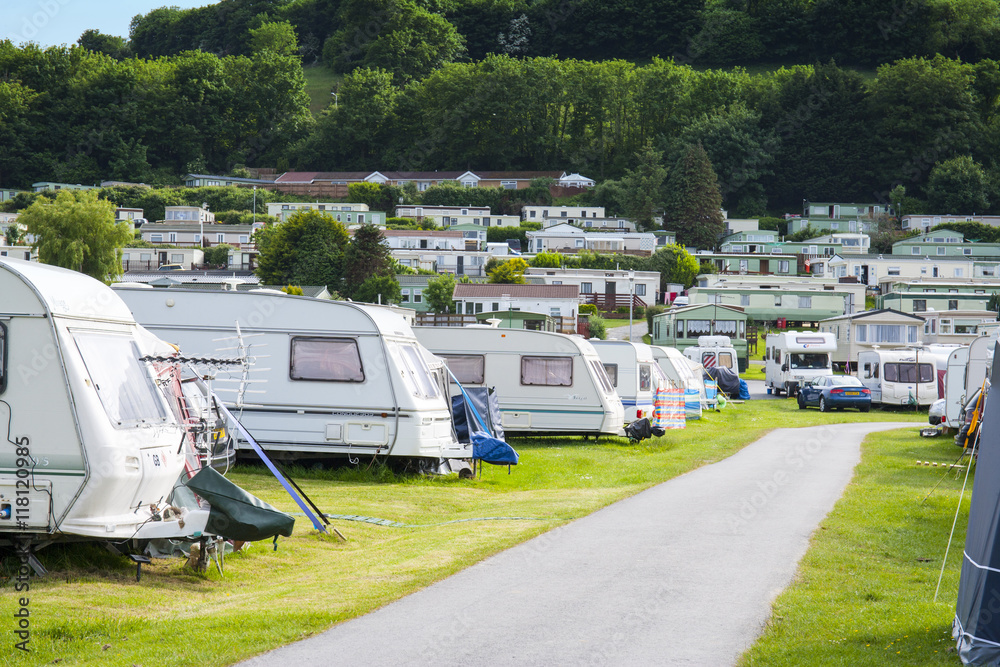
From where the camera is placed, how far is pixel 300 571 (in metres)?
9.12

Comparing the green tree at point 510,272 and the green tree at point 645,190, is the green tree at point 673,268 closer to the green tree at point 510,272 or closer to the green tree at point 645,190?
the green tree at point 510,272

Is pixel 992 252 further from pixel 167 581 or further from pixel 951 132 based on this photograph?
pixel 167 581

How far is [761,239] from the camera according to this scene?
96688 mm

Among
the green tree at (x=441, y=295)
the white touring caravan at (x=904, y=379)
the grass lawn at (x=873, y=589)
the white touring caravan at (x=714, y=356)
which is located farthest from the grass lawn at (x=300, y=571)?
the green tree at (x=441, y=295)

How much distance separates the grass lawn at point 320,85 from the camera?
159 m

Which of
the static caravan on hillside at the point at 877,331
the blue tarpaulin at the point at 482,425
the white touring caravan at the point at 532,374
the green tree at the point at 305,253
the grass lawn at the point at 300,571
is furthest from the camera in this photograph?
the green tree at the point at 305,253

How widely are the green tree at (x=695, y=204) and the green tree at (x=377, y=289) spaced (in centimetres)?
3956

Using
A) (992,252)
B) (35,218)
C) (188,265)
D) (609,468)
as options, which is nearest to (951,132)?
(992,252)

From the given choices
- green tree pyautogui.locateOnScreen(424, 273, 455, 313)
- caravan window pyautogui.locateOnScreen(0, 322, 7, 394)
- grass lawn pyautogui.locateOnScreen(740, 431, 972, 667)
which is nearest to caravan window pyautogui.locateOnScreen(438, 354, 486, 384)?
grass lawn pyautogui.locateOnScreen(740, 431, 972, 667)

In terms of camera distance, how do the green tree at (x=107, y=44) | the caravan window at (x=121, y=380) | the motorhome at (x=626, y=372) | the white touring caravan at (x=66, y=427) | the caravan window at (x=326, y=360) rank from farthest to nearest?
the green tree at (x=107, y=44) → the motorhome at (x=626, y=372) → the caravan window at (x=326, y=360) → the caravan window at (x=121, y=380) → the white touring caravan at (x=66, y=427)

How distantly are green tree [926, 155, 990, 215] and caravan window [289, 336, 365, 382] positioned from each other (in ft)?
342

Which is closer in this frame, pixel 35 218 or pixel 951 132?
pixel 35 218

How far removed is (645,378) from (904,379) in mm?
13419

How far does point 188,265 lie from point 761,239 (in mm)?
49757
